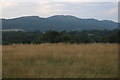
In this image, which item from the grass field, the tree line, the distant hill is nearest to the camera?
the grass field

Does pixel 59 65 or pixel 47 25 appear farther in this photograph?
pixel 47 25

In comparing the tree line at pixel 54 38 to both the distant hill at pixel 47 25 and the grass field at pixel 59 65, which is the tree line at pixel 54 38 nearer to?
the distant hill at pixel 47 25

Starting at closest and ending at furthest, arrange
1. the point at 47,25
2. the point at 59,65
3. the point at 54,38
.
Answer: the point at 59,65 < the point at 54,38 < the point at 47,25

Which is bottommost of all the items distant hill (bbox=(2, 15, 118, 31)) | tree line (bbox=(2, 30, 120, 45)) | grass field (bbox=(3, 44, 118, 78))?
distant hill (bbox=(2, 15, 118, 31))

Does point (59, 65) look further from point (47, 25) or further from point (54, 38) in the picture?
point (47, 25)

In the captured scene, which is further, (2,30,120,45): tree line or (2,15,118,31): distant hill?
(2,15,118,31): distant hill

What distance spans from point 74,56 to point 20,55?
1.89 meters

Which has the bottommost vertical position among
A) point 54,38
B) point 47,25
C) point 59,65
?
point 47,25

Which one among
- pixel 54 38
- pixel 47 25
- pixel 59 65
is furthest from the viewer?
pixel 47 25

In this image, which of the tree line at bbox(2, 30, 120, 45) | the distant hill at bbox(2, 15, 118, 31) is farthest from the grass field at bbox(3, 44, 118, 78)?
the distant hill at bbox(2, 15, 118, 31)

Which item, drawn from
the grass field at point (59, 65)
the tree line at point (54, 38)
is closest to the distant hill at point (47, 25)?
the tree line at point (54, 38)

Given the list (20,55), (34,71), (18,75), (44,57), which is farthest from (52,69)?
(20,55)

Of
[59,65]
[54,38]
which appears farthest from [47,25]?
[59,65]

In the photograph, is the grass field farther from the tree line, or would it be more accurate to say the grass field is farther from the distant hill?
the distant hill
